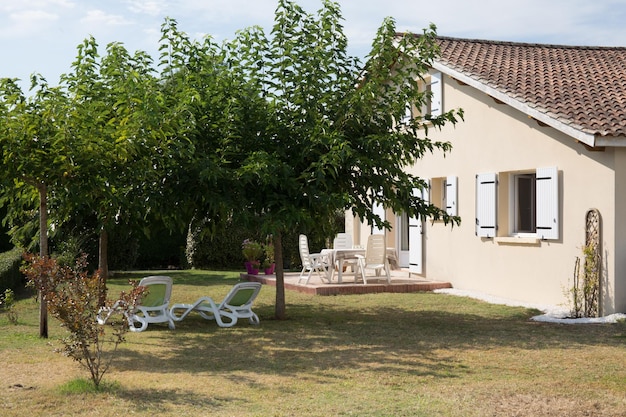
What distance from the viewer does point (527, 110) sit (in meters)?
13.4

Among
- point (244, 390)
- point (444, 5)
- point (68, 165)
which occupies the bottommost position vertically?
point (244, 390)

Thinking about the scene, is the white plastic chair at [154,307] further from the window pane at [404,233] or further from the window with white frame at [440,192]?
the window pane at [404,233]

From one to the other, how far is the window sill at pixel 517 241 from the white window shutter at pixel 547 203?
174mm

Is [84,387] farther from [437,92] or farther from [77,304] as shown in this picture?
[437,92]

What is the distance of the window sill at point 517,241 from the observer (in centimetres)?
1392

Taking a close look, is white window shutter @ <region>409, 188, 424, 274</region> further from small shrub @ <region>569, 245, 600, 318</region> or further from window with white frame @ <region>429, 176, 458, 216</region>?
small shrub @ <region>569, 245, 600, 318</region>

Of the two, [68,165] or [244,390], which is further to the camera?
[68,165]

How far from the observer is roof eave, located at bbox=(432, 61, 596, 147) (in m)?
11.8

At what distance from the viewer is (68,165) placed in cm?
962

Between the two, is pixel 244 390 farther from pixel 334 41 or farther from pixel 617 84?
pixel 617 84

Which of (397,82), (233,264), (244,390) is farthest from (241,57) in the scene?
(233,264)

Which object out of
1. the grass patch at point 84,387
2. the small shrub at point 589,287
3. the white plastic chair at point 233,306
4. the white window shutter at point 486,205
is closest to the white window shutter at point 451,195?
the white window shutter at point 486,205

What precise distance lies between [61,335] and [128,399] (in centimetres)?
407

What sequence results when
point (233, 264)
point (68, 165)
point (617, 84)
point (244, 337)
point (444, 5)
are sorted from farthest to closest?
point (233, 264) < point (617, 84) < point (444, 5) < point (244, 337) < point (68, 165)
